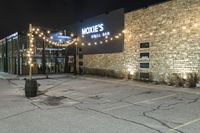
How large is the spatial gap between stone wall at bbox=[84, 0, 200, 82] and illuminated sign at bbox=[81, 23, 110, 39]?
2.74 meters

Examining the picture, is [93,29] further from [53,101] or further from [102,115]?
[102,115]

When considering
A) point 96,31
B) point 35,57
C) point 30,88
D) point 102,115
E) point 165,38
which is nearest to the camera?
point 102,115

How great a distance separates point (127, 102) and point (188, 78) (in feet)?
18.8

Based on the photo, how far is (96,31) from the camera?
2217 centimetres

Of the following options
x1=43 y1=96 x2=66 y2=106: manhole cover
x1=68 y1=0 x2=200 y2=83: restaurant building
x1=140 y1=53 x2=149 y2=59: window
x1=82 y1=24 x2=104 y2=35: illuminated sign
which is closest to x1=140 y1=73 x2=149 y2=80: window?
x1=68 y1=0 x2=200 y2=83: restaurant building

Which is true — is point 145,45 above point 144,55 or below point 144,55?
above

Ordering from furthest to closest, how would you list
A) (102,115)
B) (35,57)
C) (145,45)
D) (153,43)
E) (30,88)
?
(35,57) < (145,45) < (153,43) < (30,88) < (102,115)

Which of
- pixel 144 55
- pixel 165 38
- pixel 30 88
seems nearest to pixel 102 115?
pixel 30 88

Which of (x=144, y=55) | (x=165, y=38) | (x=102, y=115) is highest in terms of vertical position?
(x=165, y=38)

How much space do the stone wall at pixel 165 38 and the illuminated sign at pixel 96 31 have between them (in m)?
2.74

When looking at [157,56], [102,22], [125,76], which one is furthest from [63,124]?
[102,22]

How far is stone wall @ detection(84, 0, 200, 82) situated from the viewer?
1409 centimetres

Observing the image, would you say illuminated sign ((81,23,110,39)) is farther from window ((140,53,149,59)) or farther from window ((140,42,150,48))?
window ((140,53,149,59))

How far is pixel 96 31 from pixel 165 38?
7901 mm
